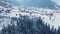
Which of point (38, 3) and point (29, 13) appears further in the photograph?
point (38, 3)

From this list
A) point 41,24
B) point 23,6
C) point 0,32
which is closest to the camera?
point 0,32

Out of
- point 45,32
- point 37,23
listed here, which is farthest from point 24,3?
point 45,32

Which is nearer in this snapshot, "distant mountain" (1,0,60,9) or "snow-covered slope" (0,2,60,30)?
"snow-covered slope" (0,2,60,30)

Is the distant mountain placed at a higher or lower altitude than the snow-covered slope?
higher

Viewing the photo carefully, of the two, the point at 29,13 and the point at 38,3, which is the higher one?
the point at 38,3

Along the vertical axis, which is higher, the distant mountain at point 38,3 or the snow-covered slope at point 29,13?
the distant mountain at point 38,3

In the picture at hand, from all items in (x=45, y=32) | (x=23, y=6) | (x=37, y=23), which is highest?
(x=23, y=6)

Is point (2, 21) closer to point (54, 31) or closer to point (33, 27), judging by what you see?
point (33, 27)

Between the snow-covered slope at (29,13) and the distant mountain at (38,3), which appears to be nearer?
the snow-covered slope at (29,13)
